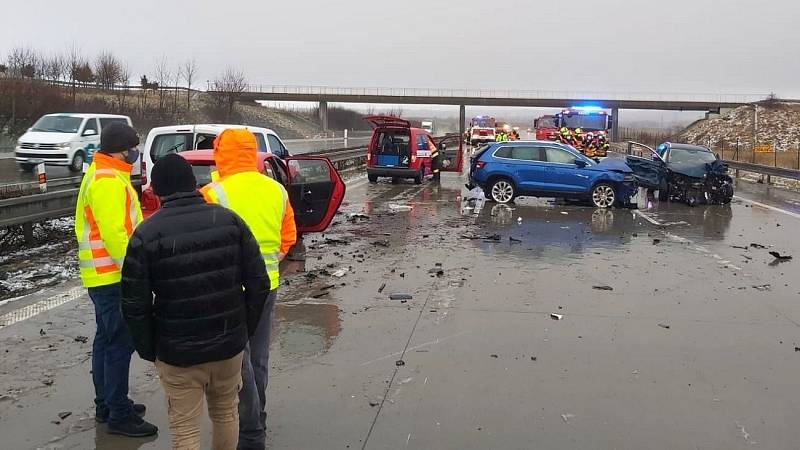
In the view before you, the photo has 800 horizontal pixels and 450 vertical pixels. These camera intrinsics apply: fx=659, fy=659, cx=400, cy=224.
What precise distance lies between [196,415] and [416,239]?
8425 mm

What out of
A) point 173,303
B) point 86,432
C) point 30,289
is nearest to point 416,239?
point 30,289

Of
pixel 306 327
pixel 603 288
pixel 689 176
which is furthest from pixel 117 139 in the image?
pixel 689 176

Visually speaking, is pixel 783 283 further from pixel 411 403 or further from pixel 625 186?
pixel 625 186

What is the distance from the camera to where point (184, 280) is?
304cm

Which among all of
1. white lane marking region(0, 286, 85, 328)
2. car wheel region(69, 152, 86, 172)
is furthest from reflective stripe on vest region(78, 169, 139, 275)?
car wheel region(69, 152, 86, 172)

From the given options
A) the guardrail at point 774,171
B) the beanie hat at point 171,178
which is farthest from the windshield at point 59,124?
the guardrail at point 774,171

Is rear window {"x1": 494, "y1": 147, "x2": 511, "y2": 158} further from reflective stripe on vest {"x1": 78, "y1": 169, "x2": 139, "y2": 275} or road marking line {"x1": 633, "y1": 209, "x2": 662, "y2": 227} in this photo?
reflective stripe on vest {"x1": 78, "y1": 169, "x2": 139, "y2": 275}

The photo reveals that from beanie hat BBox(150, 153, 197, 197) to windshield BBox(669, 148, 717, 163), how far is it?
17554 millimetres

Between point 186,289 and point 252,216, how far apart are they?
88cm

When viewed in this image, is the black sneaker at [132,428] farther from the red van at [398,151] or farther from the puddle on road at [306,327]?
the red van at [398,151]

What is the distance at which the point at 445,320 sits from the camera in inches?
263

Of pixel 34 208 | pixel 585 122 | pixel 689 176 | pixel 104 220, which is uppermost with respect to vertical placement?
pixel 585 122

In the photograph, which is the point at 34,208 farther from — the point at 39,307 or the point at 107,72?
the point at 107,72

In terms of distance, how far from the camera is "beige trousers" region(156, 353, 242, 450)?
10.3ft
